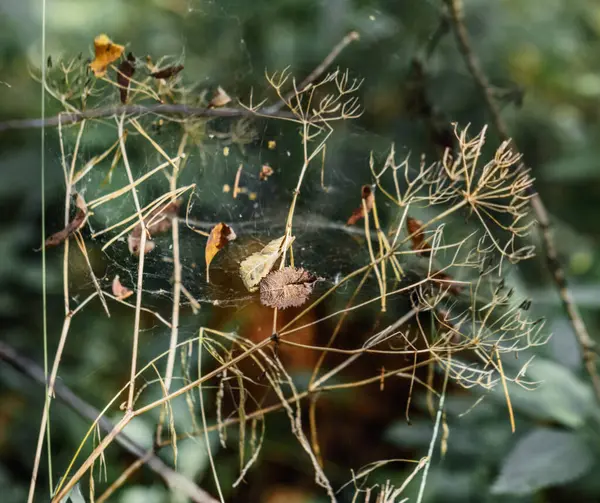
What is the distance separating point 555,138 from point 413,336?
92cm

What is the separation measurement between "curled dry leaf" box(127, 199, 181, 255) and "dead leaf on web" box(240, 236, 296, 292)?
0.21ft

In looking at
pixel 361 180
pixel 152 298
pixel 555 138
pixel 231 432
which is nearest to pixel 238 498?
pixel 231 432

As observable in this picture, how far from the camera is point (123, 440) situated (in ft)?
1.71

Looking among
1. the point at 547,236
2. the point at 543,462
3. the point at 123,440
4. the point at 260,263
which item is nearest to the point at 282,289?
the point at 260,263

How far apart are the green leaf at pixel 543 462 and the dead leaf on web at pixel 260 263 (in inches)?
18.5

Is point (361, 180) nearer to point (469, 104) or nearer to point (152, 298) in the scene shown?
point (152, 298)

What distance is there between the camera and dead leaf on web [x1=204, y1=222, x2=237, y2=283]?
0.41 meters

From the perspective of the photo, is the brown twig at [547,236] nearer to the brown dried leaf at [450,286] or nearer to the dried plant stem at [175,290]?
the brown dried leaf at [450,286]

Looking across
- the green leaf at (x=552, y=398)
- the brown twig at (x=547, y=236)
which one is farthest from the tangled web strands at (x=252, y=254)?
the green leaf at (x=552, y=398)

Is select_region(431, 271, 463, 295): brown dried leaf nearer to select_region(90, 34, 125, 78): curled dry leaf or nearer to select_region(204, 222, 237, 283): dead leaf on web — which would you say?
select_region(204, 222, 237, 283): dead leaf on web

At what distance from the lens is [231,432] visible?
0.57 m

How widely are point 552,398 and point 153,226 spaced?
58 centimetres

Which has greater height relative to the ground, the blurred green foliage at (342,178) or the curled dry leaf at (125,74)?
the curled dry leaf at (125,74)

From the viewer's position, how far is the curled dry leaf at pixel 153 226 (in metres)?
0.42
